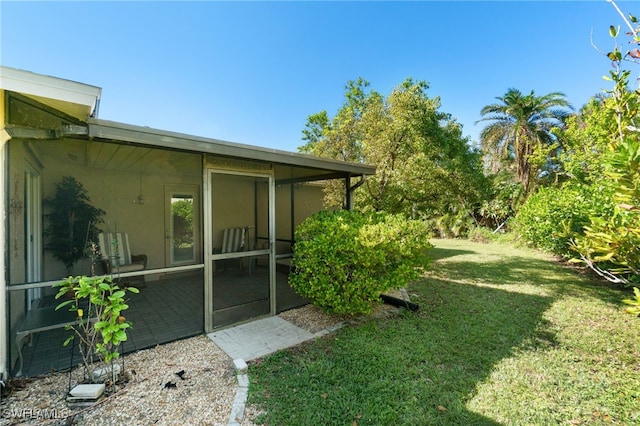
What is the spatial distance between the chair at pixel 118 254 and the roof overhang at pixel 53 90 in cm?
365

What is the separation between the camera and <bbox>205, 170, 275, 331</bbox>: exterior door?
4.37m

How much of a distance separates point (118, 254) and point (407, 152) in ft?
24.0

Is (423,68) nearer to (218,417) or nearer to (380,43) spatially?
(380,43)

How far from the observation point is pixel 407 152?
7508 millimetres

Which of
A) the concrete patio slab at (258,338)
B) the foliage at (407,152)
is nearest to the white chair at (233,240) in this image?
the concrete patio slab at (258,338)

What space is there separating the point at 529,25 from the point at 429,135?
2.95 m

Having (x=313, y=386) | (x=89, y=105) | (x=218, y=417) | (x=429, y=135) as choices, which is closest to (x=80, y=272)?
(x=89, y=105)

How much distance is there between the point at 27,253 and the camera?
12.7ft

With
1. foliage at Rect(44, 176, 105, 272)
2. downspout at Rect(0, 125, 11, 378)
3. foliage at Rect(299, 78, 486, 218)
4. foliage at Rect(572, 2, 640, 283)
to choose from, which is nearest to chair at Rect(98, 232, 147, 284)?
foliage at Rect(44, 176, 105, 272)

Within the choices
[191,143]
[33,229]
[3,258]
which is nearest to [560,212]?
[191,143]

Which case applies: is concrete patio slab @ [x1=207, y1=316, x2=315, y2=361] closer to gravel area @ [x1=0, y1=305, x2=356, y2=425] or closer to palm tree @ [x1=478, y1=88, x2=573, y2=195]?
gravel area @ [x1=0, y1=305, x2=356, y2=425]

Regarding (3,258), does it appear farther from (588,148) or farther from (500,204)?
(500,204)

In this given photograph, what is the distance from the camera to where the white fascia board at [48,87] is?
7.72 ft

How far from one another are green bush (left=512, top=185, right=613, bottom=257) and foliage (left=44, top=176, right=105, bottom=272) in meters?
10.2
